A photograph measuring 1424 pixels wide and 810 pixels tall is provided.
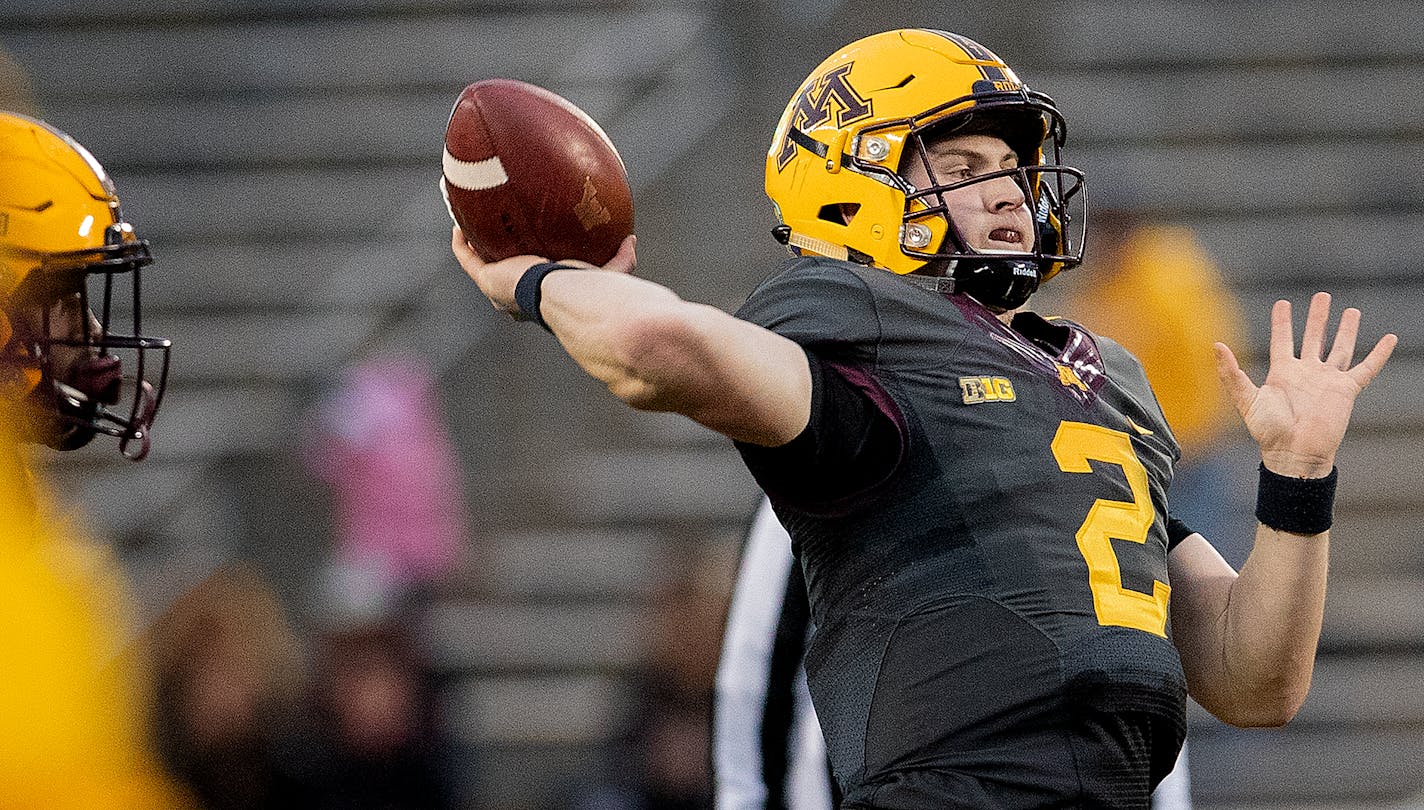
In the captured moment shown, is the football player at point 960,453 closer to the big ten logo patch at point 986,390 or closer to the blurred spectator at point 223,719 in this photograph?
the big ten logo patch at point 986,390

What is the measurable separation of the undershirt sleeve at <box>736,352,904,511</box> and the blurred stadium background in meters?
3.87

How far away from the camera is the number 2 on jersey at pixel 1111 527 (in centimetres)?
231

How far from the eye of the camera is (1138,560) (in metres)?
2.38

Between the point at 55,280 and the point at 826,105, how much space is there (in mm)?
1293

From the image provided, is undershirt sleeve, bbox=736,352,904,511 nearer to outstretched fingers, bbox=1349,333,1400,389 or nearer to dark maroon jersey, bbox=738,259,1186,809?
dark maroon jersey, bbox=738,259,1186,809

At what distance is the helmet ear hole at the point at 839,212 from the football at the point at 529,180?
0.30m

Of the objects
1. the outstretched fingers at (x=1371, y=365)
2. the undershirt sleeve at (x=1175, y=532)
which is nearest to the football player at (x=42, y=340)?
the undershirt sleeve at (x=1175, y=532)

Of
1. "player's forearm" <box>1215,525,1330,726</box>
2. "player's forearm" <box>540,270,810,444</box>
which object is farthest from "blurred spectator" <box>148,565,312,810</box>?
"player's forearm" <box>540,270,810,444</box>

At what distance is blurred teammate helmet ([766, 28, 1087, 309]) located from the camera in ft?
8.41

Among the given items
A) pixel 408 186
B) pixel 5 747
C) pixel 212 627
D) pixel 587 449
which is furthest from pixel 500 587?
pixel 5 747

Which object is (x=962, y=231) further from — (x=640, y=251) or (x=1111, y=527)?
(x=640, y=251)

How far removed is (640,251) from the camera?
684 centimetres

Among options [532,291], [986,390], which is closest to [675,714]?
[986,390]

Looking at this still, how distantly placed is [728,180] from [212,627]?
259cm
